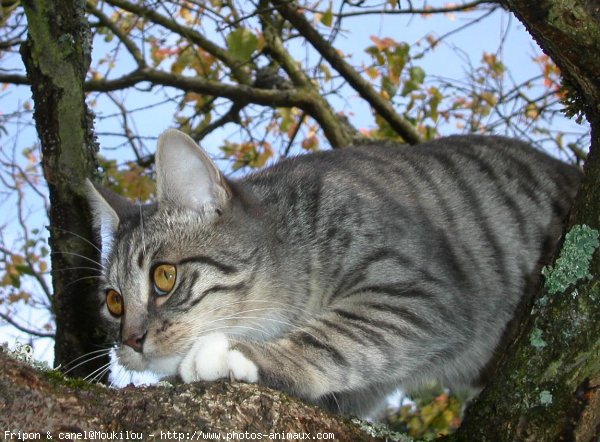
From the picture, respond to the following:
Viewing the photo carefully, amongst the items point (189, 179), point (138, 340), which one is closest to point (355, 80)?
point (189, 179)

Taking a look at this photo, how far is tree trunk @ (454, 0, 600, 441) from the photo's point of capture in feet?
8.03

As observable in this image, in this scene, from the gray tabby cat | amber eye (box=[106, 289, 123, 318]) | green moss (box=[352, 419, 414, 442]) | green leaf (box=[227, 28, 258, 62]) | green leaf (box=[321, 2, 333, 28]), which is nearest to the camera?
green moss (box=[352, 419, 414, 442])

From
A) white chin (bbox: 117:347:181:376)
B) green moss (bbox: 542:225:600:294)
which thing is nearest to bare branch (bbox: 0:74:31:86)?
white chin (bbox: 117:347:181:376)

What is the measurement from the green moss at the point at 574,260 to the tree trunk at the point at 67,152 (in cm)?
231

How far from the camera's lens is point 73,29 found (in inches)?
145

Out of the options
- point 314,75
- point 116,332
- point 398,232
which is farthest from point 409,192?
point 314,75

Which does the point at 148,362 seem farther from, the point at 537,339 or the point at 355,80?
the point at 355,80

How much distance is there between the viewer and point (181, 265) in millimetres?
3406

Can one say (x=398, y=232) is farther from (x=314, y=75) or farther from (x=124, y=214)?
(x=314, y=75)

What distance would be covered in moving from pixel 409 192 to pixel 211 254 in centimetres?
123

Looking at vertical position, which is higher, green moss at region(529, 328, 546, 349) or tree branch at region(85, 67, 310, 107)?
tree branch at region(85, 67, 310, 107)

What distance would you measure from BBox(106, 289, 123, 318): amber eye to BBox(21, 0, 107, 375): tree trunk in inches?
6.7

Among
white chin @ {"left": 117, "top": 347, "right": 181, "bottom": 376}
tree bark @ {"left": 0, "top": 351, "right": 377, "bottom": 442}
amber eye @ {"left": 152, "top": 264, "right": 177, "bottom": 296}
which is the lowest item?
tree bark @ {"left": 0, "top": 351, "right": 377, "bottom": 442}

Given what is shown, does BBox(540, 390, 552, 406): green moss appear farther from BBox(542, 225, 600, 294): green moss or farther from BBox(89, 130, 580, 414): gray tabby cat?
BBox(89, 130, 580, 414): gray tabby cat
